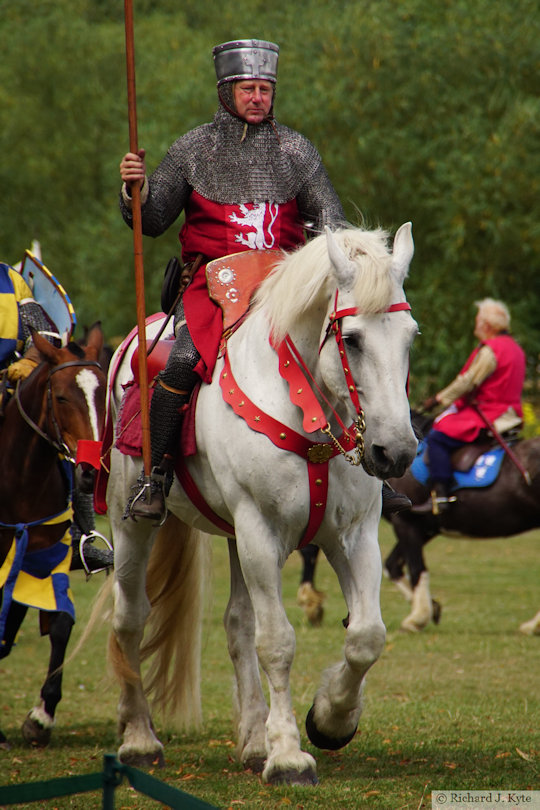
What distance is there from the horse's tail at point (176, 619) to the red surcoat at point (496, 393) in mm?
5213

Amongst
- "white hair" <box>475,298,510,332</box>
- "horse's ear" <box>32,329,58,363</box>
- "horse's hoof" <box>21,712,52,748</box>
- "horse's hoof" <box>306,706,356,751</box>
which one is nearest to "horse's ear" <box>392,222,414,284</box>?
"horse's hoof" <box>306,706,356,751</box>

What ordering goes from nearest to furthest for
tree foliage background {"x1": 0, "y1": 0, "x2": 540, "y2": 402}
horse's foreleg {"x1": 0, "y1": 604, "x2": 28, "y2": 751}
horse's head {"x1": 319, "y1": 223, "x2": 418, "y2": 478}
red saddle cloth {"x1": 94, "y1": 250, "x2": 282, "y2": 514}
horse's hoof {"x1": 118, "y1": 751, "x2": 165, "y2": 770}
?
horse's head {"x1": 319, "y1": 223, "x2": 418, "y2": 478} < red saddle cloth {"x1": 94, "y1": 250, "x2": 282, "y2": 514} < horse's hoof {"x1": 118, "y1": 751, "x2": 165, "y2": 770} < horse's foreleg {"x1": 0, "y1": 604, "x2": 28, "y2": 751} < tree foliage background {"x1": 0, "y1": 0, "x2": 540, "y2": 402}

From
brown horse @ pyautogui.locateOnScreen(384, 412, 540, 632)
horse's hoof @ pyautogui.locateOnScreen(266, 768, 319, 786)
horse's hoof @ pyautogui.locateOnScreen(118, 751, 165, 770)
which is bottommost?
brown horse @ pyautogui.locateOnScreen(384, 412, 540, 632)

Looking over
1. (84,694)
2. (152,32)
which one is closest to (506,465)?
(84,694)

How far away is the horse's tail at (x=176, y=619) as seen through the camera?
6402 millimetres

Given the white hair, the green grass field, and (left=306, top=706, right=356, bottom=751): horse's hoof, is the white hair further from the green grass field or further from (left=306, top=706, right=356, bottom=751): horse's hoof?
(left=306, top=706, right=356, bottom=751): horse's hoof

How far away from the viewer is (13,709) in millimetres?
7977

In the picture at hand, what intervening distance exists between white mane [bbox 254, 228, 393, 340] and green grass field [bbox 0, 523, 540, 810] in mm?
1875

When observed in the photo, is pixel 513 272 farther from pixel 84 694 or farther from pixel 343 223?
pixel 343 223

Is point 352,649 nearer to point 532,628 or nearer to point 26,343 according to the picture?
point 26,343

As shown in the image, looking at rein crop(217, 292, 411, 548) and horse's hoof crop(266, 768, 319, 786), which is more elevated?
rein crop(217, 292, 411, 548)

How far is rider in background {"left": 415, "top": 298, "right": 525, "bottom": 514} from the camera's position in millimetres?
11016

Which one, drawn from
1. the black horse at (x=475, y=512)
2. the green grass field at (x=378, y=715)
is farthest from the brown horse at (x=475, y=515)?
the green grass field at (x=378, y=715)

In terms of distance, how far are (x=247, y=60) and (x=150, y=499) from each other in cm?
201
